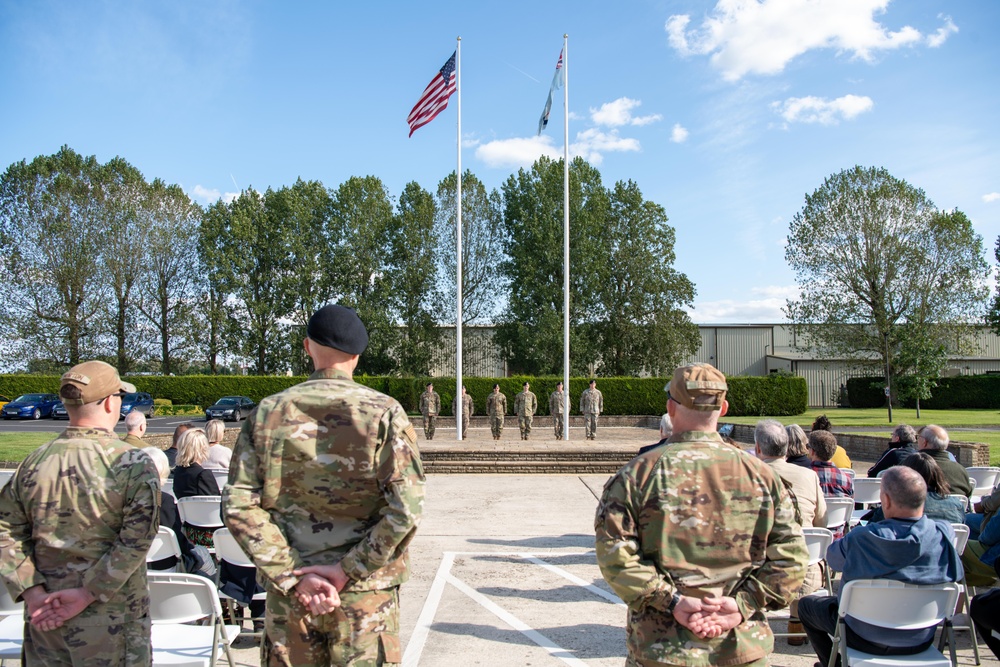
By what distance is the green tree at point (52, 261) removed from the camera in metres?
39.2

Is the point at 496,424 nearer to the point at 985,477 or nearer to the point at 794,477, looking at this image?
the point at 985,477

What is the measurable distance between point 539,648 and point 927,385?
29141 mm

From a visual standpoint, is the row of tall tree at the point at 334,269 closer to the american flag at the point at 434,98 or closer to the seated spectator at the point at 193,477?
the american flag at the point at 434,98

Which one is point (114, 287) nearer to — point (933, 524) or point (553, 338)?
point (553, 338)

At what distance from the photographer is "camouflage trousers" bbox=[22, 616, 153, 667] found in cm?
273

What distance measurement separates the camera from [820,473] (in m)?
6.44

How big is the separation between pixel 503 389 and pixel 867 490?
1113 inches

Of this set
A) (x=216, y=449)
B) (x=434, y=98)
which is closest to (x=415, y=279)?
(x=434, y=98)

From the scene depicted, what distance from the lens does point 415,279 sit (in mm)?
42656

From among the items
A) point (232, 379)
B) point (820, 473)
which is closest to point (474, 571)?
point (820, 473)

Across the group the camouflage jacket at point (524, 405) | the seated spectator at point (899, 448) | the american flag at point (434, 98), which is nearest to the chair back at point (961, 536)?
the seated spectator at point (899, 448)

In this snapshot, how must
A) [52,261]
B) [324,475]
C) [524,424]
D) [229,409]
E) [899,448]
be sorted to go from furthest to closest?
[52,261] < [229,409] < [524,424] < [899,448] < [324,475]

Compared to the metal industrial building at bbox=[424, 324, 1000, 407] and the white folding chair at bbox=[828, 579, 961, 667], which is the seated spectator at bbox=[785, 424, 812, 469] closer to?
the white folding chair at bbox=[828, 579, 961, 667]

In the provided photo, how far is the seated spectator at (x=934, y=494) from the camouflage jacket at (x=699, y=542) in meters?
3.15
